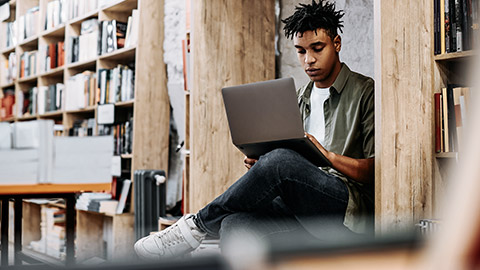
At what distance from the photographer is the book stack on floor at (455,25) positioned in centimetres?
154

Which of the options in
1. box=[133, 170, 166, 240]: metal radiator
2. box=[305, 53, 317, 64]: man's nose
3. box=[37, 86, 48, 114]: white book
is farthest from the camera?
box=[37, 86, 48, 114]: white book

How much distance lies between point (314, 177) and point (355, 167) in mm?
177

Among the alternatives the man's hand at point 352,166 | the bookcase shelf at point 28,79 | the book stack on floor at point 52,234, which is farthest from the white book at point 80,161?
the bookcase shelf at point 28,79

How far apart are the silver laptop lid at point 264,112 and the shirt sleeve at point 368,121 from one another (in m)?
0.32

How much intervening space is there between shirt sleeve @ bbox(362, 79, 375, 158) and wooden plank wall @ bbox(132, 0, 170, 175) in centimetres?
191

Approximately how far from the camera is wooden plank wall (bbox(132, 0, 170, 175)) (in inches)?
133

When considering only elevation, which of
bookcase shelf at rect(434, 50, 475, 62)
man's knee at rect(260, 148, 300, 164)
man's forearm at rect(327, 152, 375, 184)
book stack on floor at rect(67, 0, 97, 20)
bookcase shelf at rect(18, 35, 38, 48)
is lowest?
→ man's forearm at rect(327, 152, 375, 184)

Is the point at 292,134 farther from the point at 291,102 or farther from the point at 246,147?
the point at 246,147

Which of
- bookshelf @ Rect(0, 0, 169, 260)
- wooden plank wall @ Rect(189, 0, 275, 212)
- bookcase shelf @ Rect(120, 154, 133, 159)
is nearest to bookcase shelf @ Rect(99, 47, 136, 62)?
bookshelf @ Rect(0, 0, 169, 260)

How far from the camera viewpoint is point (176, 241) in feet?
5.81

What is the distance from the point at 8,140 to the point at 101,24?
2.39 m

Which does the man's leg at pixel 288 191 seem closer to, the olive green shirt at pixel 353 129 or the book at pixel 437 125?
the olive green shirt at pixel 353 129

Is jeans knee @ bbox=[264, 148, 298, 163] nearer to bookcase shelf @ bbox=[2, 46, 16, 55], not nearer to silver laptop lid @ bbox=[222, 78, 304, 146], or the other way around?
silver laptop lid @ bbox=[222, 78, 304, 146]

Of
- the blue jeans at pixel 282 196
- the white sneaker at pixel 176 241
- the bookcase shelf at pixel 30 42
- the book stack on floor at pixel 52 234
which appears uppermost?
the bookcase shelf at pixel 30 42
